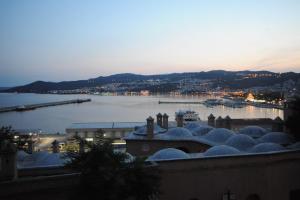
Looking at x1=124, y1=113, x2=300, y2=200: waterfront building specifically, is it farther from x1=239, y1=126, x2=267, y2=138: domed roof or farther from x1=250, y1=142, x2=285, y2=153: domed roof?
x1=239, y1=126, x2=267, y2=138: domed roof

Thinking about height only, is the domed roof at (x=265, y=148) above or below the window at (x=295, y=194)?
above

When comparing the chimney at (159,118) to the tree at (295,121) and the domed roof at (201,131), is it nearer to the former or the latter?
the domed roof at (201,131)

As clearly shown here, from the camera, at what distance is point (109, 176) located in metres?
9.63

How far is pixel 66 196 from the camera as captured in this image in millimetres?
10133

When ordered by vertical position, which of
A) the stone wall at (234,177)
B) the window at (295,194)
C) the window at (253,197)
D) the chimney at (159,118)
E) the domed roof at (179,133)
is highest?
the chimney at (159,118)

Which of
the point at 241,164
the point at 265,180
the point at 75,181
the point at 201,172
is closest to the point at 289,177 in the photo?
the point at 265,180

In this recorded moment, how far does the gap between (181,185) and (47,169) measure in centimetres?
433

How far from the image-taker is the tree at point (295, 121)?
58.3 ft

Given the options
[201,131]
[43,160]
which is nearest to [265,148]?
[201,131]

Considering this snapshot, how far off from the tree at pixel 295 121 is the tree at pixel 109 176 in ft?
31.3

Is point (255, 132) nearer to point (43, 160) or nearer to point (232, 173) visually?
point (232, 173)

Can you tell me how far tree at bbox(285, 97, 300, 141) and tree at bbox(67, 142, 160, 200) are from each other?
376 inches

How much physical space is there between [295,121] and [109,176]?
11219 mm

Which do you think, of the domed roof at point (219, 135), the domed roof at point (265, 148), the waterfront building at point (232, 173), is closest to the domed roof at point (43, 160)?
the waterfront building at point (232, 173)
